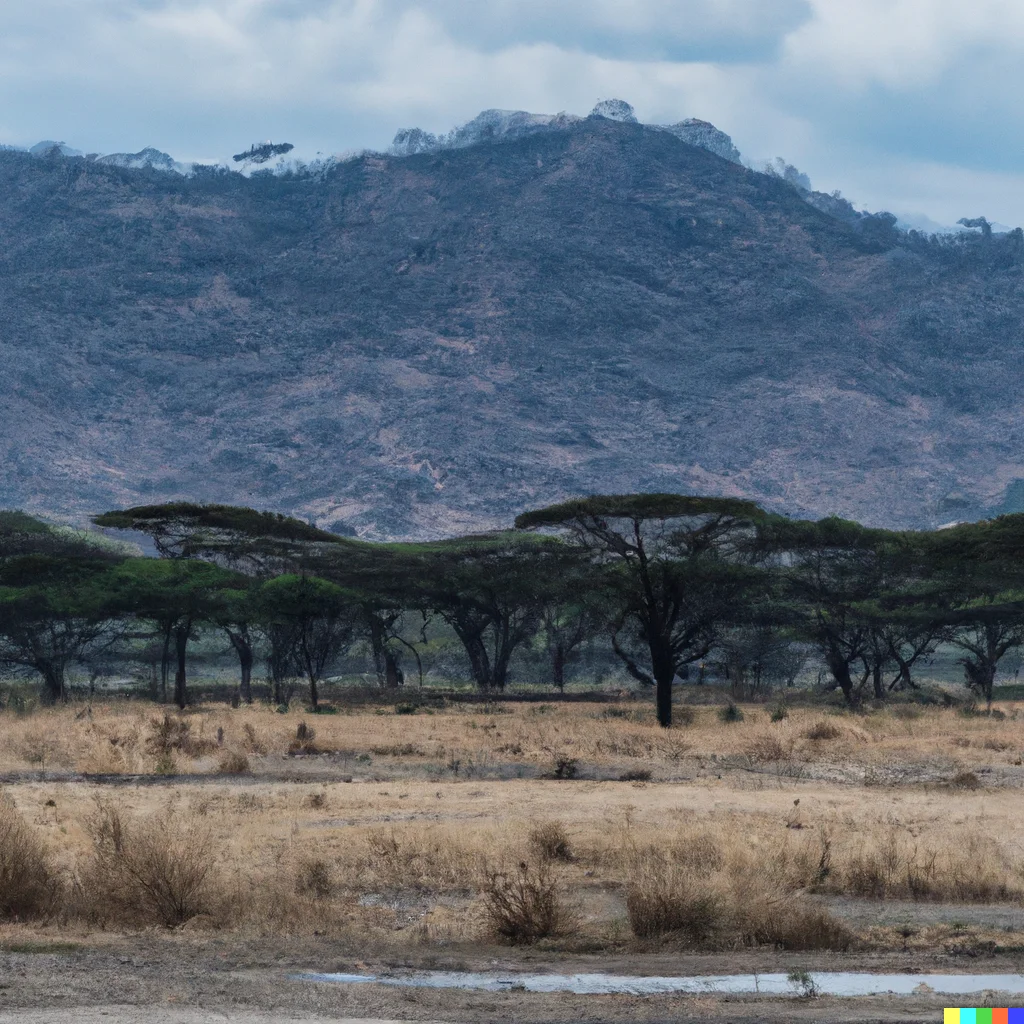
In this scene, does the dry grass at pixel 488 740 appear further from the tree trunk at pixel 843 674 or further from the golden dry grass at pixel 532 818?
the tree trunk at pixel 843 674

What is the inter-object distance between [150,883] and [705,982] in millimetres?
5183

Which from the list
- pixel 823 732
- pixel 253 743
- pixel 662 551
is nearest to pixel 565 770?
pixel 253 743

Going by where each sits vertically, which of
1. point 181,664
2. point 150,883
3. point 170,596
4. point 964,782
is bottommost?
point 964,782

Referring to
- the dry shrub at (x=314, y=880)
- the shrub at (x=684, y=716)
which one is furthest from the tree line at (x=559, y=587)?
the dry shrub at (x=314, y=880)

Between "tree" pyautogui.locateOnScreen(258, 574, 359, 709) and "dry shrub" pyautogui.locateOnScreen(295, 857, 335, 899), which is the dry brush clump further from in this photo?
"tree" pyautogui.locateOnScreen(258, 574, 359, 709)

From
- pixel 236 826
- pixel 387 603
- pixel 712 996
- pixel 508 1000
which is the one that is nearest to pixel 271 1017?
pixel 508 1000

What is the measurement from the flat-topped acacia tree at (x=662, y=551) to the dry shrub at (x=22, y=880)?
27.1 meters

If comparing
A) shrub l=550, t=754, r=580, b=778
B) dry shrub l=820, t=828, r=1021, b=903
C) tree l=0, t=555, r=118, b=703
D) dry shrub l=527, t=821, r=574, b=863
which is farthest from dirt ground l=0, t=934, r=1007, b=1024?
tree l=0, t=555, r=118, b=703

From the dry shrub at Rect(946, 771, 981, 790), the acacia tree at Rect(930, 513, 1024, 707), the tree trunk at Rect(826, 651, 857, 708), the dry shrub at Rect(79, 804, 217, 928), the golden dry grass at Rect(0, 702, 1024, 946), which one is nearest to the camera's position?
the dry shrub at Rect(79, 804, 217, 928)

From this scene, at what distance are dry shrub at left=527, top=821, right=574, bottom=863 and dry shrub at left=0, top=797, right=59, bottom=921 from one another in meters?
5.22

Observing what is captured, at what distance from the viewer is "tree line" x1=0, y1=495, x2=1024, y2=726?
1759 inches

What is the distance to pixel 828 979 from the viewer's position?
1097 cm

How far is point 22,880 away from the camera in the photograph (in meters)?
13.3

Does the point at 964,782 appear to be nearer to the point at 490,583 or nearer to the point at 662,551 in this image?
the point at 662,551
